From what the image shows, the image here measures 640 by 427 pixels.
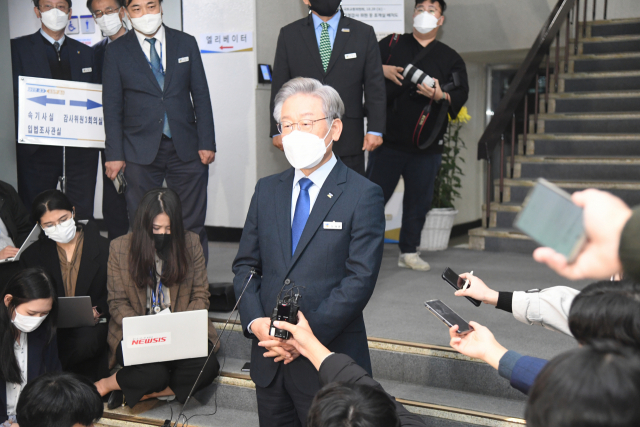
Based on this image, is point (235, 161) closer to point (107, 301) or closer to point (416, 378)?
point (107, 301)

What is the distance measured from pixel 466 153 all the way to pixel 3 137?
5.00 meters

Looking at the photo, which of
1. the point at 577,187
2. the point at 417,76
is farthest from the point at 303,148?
the point at 577,187

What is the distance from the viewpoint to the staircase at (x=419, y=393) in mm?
2438

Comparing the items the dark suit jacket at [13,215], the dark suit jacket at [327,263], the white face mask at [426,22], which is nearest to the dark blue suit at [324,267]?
the dark suit jacket at [327,263]

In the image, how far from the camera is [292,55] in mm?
3244

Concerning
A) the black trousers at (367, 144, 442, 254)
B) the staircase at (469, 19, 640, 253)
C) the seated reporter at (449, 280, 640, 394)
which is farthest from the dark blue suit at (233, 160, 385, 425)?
the staircase at (469, 19, 640, 253)

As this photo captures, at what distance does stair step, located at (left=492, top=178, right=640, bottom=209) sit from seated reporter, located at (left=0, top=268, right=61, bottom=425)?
3711 millimetres

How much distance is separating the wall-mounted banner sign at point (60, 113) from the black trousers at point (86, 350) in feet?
3.62

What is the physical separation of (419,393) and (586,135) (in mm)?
3563

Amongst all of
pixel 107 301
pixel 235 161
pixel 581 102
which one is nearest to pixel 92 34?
pixel 235 161

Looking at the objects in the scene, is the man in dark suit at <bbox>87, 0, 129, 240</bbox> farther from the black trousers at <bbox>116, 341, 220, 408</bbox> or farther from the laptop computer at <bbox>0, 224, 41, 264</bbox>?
the black trousers at <bbox>116, 341, 220, 408</bbox>

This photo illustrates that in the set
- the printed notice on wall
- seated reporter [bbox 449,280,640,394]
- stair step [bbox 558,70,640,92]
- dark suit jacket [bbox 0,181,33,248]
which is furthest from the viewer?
stair step [bbox 558,70,640,92]

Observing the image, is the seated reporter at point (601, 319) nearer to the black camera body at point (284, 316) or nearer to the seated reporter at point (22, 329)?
the black camera body at point (284, 316)

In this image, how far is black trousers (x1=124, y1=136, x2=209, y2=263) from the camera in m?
3.27
